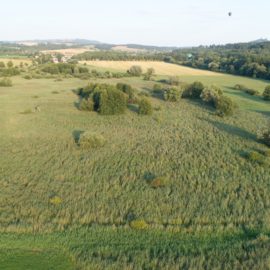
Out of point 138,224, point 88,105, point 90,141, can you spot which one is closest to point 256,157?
point 138,224

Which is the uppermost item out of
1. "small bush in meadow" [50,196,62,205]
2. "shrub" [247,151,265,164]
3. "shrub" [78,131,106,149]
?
"small bush in meadow" [50,196,62,205]

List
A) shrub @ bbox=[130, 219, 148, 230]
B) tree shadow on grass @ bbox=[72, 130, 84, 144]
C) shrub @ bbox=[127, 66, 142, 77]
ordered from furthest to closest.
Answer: shrub @ bbox=[127, 66, 142, 77] < tree shadow on grass @ bbox=[72, 130, 84, 144] < shrub @ bbox=[130, 219, 148, 230]

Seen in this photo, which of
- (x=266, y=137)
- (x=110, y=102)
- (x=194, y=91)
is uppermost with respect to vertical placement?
(x=266, y=137)

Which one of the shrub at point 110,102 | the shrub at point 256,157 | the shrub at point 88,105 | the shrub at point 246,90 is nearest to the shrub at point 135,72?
the shrub at point 246,90

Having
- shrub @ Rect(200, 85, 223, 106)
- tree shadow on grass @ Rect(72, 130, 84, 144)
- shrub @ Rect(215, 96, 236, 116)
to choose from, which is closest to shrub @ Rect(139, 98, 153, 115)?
shrub @ Rect(215, 96, 236, 116)

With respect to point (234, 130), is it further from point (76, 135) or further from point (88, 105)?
point (88, 105)

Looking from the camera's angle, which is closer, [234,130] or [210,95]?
[234,130]

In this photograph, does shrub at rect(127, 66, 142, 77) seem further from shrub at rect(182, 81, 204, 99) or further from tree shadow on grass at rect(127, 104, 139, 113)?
tree shadow on grass at rect(127, 104, 139, 113)
